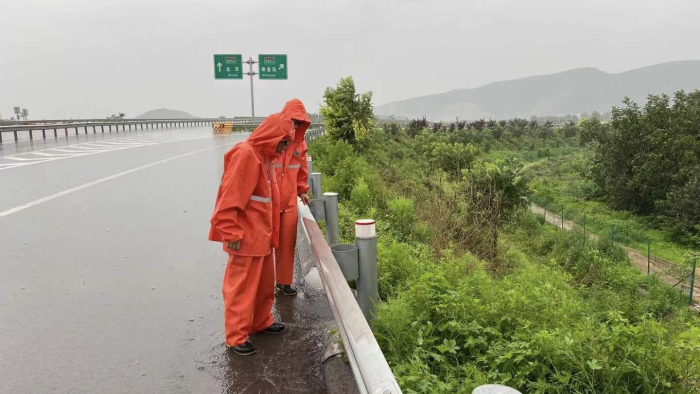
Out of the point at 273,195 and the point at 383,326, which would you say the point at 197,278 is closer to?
the point at 273,195

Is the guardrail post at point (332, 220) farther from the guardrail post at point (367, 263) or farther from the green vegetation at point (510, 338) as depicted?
the guardrail post at point (367, 263)

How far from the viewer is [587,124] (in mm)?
20984

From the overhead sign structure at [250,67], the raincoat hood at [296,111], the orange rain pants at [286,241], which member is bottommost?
the orange rain pants at [286,241]

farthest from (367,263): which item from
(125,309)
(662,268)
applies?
(662,268)

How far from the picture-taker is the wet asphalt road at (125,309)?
325 centimetres

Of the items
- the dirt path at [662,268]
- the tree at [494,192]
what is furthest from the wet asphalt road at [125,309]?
the dirt path at [662,268]

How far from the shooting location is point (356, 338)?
2.25 metres

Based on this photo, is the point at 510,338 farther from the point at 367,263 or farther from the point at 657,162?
the point at 657,162

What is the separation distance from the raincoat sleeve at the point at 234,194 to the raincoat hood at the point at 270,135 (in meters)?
0.16

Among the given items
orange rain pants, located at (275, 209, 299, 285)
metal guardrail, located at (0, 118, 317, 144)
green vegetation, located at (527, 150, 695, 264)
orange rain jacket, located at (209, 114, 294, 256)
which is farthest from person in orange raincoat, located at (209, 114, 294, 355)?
metal guardrail, located at (0, 118, 317, 144)

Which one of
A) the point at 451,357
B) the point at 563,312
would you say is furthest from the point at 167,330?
the point at 563,312

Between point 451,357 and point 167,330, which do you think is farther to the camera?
point 167,330

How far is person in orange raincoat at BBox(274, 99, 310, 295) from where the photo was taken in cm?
436

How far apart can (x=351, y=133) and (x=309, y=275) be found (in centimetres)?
1173
